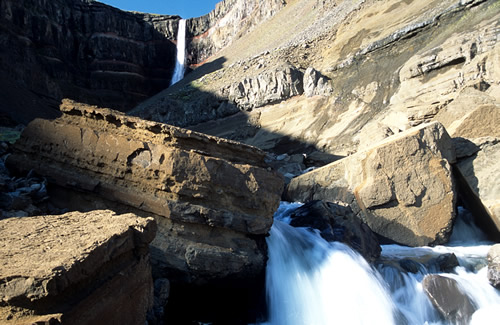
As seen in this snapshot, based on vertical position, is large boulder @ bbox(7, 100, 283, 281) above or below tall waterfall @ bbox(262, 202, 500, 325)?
above

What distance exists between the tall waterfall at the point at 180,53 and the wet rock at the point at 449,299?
1607 inches

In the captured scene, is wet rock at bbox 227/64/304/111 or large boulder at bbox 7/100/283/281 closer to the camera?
large boulder at bbox 7/100/283/281

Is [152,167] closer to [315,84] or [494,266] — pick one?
[494,266]

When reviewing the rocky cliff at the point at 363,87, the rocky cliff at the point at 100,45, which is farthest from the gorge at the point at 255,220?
the rocky cliff at the point at 100,45

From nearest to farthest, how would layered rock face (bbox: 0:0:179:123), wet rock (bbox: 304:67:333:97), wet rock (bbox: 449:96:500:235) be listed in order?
1. wet rock (bbox: 449:96:500:235)
2. wet rock (bbox: 304:67:333:97)
3. layered rock face (bbox: 0:0:179:123)

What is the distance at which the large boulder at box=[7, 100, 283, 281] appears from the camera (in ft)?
14.6

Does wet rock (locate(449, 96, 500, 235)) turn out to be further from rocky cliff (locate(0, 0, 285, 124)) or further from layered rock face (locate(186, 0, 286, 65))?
layered rock face (locate(186, 0, 286, 65))

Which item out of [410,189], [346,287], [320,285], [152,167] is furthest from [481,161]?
[152,167]

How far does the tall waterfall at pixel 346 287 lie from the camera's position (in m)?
4.67

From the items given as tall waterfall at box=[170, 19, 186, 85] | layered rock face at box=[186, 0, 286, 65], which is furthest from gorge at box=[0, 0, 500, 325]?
tall waterfall at box=[170, 19, 186, 85]

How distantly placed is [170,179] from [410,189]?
4.65 metres

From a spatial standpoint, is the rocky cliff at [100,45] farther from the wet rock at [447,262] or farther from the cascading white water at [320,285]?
the wet rock at [447,262]

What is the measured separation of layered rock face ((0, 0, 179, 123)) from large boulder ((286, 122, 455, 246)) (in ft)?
76.8

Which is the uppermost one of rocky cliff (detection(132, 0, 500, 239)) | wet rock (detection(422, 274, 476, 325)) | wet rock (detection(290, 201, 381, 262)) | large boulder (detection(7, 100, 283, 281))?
rocky cliff (detection(132, 0, 500, 239))
